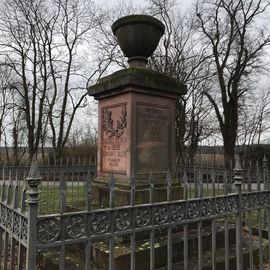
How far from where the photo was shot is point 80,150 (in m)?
21.2

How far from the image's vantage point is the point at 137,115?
175 inches

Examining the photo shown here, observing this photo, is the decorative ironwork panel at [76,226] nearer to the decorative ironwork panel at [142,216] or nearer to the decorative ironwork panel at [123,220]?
the decorative ironwork panel at [123,220]

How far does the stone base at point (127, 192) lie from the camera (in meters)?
4.07

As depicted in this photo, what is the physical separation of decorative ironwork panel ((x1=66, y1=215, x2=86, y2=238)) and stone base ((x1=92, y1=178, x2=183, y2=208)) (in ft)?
6.23

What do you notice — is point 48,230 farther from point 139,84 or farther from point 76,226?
point 139,84

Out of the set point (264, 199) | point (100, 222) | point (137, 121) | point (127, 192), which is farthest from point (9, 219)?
point (264, 199)

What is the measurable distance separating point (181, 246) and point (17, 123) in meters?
23.6

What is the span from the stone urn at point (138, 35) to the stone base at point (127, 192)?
2.02 meters

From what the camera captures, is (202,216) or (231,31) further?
(231,31)

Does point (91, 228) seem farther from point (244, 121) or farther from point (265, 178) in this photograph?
point (244, 121)

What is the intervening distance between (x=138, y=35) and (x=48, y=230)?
3.47 metres

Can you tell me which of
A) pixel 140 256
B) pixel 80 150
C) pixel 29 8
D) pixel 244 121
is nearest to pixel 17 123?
pixel 80 150

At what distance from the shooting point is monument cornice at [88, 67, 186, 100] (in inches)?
171

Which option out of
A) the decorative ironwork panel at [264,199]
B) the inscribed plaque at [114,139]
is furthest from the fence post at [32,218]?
the decorative ironwork panel at [264,199]
